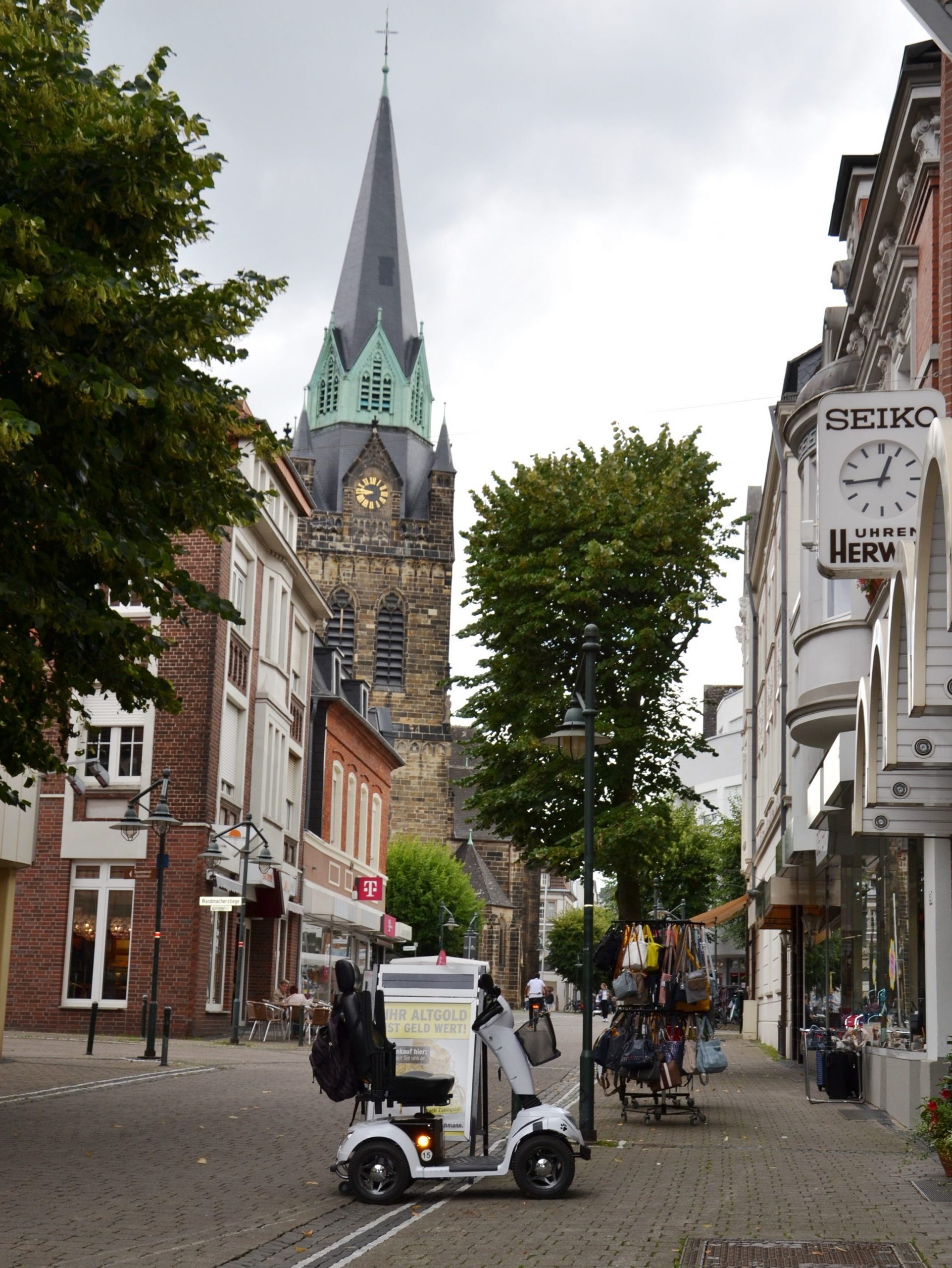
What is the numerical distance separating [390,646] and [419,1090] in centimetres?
7851

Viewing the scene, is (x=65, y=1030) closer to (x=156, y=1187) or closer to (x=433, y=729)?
(x=156, y=1187)

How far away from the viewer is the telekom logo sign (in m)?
51.3

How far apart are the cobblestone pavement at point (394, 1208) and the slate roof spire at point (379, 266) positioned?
78402 millimetres

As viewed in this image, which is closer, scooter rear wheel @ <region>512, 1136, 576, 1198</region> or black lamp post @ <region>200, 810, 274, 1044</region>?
scooter rear wheel @ <region>512, 1136, 576, 1198</region>

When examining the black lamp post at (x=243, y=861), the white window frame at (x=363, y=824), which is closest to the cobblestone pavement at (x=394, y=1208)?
the black lamp post at (x=243, y=861)

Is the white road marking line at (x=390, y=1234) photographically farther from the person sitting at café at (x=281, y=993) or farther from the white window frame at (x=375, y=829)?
the white window frame at (x=375, y=829)

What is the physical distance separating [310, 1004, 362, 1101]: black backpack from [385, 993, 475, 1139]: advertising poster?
492mm

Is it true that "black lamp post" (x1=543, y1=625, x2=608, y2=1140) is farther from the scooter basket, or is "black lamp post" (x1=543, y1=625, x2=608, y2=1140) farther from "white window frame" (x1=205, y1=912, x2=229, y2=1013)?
"white window frame" (x1=205, y1=912, x2=229, y2=1013)

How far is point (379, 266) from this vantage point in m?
92.9

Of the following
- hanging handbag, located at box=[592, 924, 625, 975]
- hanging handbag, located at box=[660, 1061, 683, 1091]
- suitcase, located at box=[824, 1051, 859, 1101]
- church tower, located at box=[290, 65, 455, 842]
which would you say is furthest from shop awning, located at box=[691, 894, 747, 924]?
church tower, located at box=[290, 65, 455, 842]

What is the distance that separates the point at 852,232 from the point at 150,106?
13.1 metres

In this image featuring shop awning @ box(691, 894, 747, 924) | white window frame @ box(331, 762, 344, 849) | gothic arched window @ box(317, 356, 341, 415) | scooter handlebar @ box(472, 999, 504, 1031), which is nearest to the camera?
scooter handlebar @ box(472, 999, 504, 1031)

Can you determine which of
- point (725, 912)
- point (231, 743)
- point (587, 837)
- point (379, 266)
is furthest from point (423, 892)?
point (587, 837)

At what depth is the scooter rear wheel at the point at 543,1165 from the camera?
10.7 m
